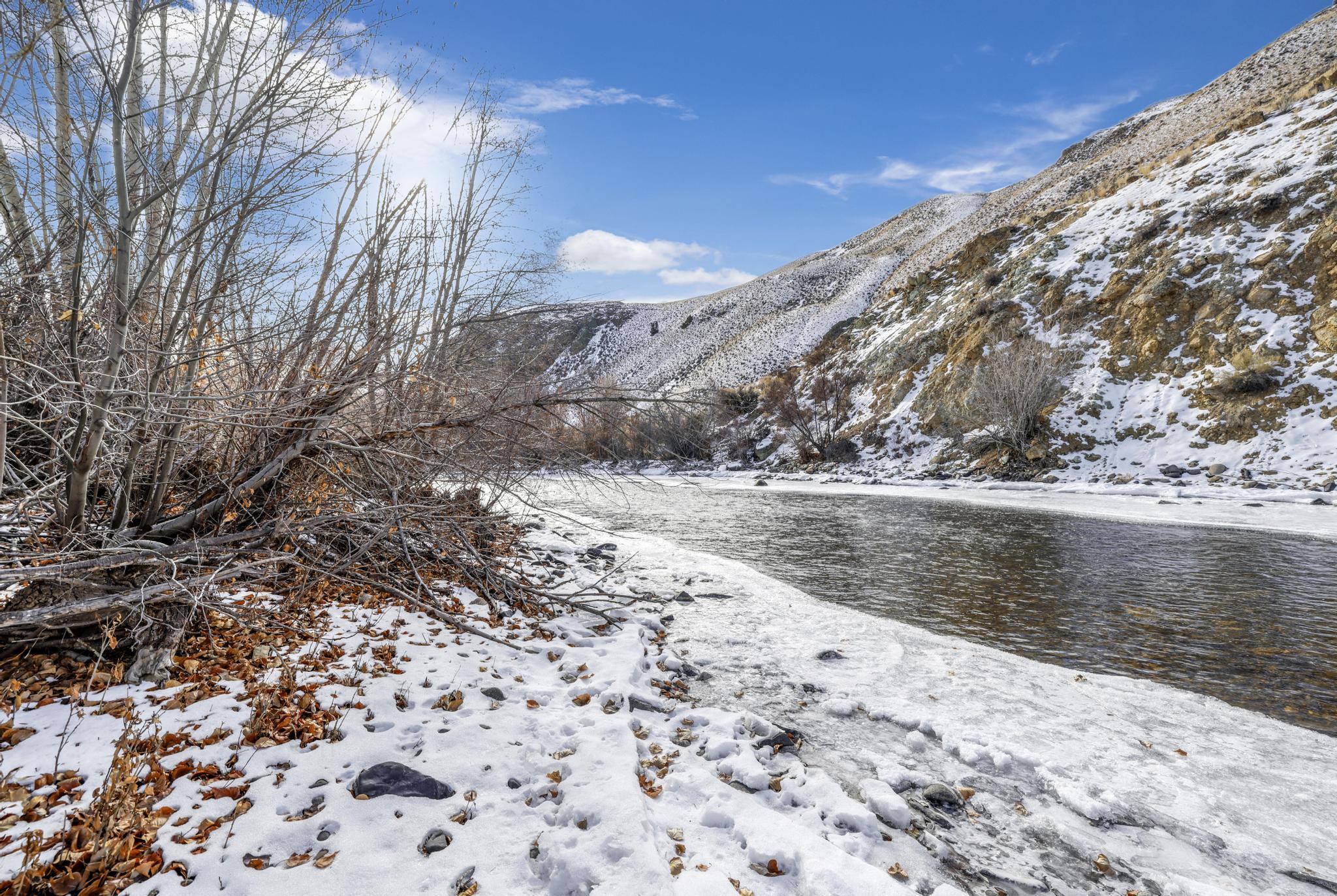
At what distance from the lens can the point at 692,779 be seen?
302 centimetres

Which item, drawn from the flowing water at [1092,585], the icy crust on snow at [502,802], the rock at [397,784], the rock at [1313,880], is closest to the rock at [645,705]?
the icy crust on snow at [502,802]

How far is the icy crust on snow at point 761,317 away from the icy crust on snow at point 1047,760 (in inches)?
1439

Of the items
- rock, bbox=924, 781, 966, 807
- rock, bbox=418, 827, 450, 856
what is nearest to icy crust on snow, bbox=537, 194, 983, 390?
rock, bbox=924, 781, 966, 807

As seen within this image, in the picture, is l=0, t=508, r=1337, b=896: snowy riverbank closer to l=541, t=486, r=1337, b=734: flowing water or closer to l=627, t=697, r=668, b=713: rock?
l=627, t=697, r=668, b=713: rock

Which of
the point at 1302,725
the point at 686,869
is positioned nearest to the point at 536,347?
the point at 686,869

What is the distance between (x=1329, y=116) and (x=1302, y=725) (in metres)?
31.4

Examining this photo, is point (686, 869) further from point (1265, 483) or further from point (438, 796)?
point (1265, 483)

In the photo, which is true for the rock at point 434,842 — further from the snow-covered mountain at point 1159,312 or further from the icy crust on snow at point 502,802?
the snow-covered mountain at point 1159,312

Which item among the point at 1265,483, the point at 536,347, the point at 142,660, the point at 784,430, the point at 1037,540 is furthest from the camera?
the point at 784,430

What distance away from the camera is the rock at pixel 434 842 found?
2.29 metres

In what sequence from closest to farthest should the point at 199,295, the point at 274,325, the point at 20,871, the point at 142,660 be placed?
the point at 20,871 < the point at 142,660 < the point at 274,325 < the point at 199,295

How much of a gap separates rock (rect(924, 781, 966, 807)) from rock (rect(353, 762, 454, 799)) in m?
2.33

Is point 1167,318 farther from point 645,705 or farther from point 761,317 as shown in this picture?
point 761,317

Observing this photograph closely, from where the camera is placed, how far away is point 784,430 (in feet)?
104
